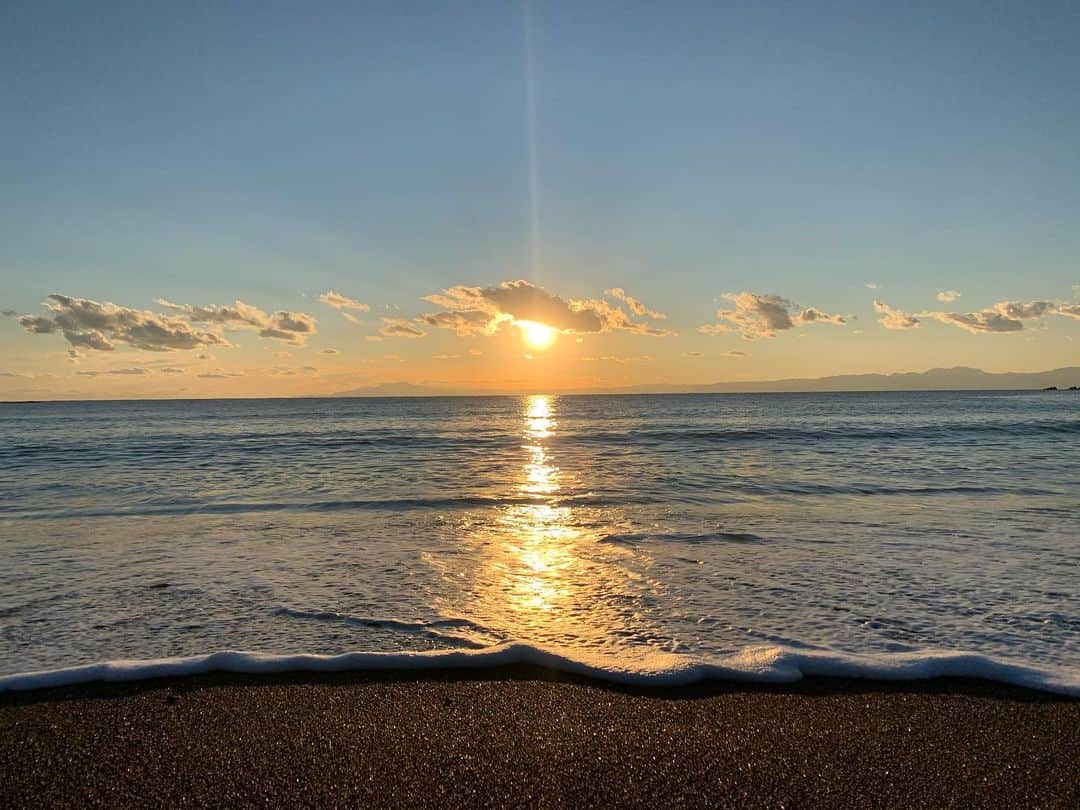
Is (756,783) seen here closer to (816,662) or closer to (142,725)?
(816,662)

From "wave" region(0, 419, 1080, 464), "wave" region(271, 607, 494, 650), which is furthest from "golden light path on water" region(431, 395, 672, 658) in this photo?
"wave" region(0, 419, 1080, 464)

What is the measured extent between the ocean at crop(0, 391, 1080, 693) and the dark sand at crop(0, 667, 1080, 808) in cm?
38

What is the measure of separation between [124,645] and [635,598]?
15.5ft

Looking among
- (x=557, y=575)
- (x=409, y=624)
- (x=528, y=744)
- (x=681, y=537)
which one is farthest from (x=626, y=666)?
(x=681, y=537)

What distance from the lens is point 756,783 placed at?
337 centimetres

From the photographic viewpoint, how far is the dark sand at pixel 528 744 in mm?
3312

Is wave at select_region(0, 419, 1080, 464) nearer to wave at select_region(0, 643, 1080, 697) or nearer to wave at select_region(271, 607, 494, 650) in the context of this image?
wave at select_region(271, 607, 494, 650)

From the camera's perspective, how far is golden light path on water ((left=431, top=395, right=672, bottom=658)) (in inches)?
224

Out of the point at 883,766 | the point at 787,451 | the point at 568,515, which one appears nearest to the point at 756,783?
the point at 883,766

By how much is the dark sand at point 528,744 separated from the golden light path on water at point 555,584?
994 millimetres

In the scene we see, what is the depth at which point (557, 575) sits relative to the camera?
25.6 feet

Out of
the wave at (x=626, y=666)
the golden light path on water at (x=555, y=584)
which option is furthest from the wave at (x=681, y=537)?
the wave at (x=626, y=666)

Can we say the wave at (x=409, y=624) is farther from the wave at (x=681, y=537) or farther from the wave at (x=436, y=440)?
the wave at (x=436, y=440)

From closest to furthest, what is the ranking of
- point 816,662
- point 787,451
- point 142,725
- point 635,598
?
point 142,725, point 816,662, point 635,598, point 787,451
